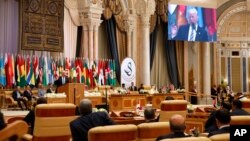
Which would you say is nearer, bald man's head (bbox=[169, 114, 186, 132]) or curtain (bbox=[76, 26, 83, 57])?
bald man's head (bbox=[169, 114, 186, 132])

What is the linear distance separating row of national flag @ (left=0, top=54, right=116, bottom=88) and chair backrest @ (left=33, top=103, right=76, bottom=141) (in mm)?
8023

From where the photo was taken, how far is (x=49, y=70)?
47.5ft

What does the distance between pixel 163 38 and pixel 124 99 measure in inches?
308

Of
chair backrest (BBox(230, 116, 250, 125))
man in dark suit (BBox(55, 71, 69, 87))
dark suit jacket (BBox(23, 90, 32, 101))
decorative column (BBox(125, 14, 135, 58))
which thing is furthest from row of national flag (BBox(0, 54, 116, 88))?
chair backrest (BBox(230, 116, 250, 125))

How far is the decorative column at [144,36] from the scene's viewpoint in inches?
739

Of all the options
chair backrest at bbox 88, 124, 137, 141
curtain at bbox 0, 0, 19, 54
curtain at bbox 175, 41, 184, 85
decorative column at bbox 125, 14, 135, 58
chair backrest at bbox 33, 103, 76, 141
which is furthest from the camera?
curtain at bbox 175, 41, 184, 85

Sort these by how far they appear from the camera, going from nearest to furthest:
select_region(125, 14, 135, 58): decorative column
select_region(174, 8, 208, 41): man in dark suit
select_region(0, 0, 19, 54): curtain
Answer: select_region(0, 0, 19, 54): curtain < select_region(125, 14, 135, 58): decorative column < select_region(174, 8, 208, 41): man in dark suit

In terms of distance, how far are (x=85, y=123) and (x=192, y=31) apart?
604 inches

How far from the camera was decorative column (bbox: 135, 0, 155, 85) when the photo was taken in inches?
739

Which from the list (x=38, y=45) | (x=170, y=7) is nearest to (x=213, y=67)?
(x=170, y=7)

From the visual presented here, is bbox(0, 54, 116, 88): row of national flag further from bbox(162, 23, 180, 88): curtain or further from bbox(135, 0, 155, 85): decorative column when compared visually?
bbox(162, 23, 180, 88): curtain

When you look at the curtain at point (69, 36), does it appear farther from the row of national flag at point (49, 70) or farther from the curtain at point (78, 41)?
the row of national flag at point (49, 70)

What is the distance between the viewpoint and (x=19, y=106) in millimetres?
12609

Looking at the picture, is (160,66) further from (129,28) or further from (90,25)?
(90,25)
